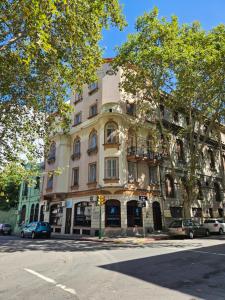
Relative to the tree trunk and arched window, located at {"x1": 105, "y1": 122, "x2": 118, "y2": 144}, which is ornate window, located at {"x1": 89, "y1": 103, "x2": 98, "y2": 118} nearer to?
arched window, located at {"x1": 105, "y1": 122, "x2": 118, "y2": 144}

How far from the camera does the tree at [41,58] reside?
8922 millimetres

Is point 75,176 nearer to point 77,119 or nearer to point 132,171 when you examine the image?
point 132,171

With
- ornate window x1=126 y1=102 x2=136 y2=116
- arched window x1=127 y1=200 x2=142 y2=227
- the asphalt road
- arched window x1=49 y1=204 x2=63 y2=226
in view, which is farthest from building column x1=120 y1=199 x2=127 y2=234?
the asphalt road

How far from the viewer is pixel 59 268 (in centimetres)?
839

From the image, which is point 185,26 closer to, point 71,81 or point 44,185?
point 71,81

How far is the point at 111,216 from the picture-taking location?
23.5 meters

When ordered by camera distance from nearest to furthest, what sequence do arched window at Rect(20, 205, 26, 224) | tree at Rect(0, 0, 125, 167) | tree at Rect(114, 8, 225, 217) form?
tree at Rect(0, 0, 125, 167)
tree at Rect(114, 8, 225, 217)
arched window at Rect(20, 205, 26, 224)

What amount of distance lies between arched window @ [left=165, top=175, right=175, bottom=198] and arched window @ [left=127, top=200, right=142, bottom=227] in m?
4.97

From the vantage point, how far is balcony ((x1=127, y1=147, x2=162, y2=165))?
2497cm

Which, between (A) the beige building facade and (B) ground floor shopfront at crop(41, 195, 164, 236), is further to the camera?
(A) the beige building facade

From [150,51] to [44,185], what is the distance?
2029 centimetres

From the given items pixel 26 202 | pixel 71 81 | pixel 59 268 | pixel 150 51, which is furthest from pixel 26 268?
pixel 26 202

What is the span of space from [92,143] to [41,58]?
16.4 m

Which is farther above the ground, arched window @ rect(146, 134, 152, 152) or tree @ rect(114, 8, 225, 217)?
tree @ rect(114, 8, 225, 217)
